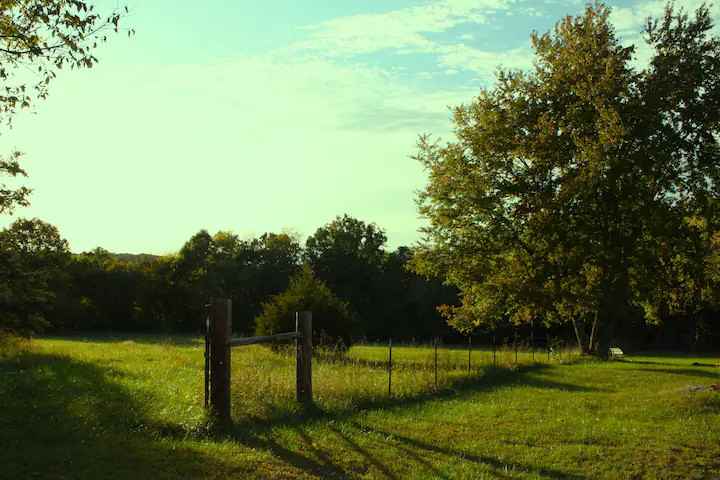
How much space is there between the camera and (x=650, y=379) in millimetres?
19969

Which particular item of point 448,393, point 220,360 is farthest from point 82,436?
point 448,393

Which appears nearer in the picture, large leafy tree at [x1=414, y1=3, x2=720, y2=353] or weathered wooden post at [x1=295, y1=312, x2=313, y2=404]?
weathered wooden post at [x1=295, y1=312, x2=313, y2=404]

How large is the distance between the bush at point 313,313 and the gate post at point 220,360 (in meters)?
14.1

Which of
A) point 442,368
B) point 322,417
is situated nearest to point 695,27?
point 442,368

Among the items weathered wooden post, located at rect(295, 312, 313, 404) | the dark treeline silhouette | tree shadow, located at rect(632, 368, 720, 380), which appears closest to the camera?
weathered wooden post, located at rect(295, 312, 313, 404)

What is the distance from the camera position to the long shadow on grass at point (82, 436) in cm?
763

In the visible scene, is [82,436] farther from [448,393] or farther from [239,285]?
[239,285]

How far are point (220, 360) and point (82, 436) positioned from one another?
224 cm

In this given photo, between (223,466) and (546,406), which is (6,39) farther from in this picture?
(546,406)

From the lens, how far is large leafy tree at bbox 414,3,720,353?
2502cm

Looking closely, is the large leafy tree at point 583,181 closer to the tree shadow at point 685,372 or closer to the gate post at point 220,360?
the tree shadow at point 685,372

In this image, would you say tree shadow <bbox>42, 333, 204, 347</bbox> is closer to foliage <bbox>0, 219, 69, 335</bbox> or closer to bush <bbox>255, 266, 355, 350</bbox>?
bush <bbox>255, 266, 355, 350</bbox>

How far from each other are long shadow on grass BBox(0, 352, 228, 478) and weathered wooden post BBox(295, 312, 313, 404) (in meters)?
2.84

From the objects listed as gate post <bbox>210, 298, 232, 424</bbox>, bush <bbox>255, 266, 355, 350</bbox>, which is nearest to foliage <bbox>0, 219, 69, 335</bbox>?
bush <bbox>255, 266, 355, 350</bbox>
